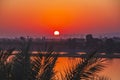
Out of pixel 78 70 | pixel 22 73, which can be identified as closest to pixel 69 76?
pixel 78 70

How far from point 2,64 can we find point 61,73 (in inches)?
24.1

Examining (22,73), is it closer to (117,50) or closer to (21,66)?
(21,66)

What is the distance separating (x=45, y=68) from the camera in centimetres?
427

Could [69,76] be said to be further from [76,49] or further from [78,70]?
[76,49]

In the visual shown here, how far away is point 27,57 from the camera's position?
425cm

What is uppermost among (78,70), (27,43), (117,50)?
(27,43)

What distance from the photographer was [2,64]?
438 centimetres

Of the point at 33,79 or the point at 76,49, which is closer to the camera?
the point at 33,79

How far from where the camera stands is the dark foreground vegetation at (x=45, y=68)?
4121mm

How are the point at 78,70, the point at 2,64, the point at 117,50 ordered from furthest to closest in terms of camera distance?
1. the point at 117,50
2. the point at 2,64
3. the point at 78,70

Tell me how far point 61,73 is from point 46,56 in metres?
0.25

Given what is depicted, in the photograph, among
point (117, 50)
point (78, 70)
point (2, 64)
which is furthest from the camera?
point (117, 50)

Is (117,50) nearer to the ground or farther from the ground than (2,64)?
nearer to the ground

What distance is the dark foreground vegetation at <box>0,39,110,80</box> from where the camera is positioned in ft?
13.5
